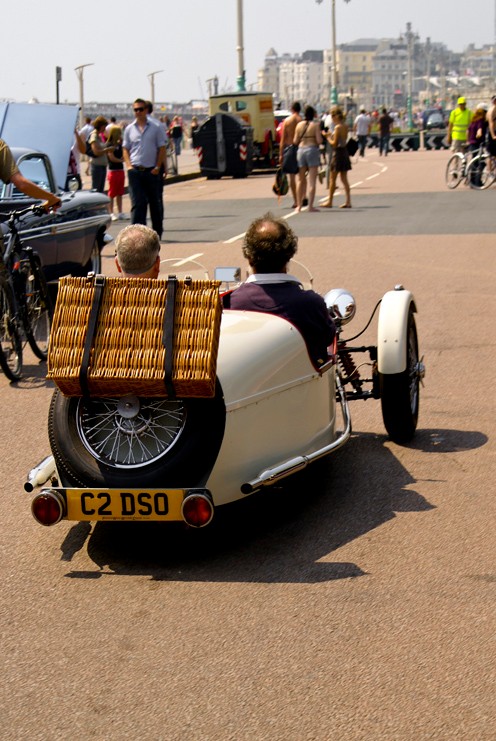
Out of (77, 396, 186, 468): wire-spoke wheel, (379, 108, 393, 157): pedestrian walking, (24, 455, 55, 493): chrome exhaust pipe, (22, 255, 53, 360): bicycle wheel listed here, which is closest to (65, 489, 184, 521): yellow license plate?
(77, 396, 186, 468): wire-spoke wheel

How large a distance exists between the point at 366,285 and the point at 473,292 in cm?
111

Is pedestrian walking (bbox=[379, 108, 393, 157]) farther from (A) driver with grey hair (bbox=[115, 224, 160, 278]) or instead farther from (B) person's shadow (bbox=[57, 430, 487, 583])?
(A) driver with grey hair (bbox=[115, 224, 160, 278])

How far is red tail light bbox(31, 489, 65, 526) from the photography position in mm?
4961

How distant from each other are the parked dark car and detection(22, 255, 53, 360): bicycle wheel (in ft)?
4.74

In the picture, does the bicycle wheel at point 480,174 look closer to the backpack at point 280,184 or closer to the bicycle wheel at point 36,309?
the backpack at point 280,184

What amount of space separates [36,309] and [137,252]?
12.9 ft

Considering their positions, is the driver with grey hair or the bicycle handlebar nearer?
the driver with grey hair

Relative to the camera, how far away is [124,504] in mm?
4953

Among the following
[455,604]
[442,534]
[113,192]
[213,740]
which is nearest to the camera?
[213,740]

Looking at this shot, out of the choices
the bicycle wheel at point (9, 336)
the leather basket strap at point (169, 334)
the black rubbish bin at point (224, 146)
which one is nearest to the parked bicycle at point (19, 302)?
the bicycle wheel at point (9, 336)

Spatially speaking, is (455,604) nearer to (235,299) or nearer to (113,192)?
(235,299)

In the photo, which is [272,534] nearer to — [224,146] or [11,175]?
[11,175]

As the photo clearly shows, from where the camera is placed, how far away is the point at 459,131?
29.3 m

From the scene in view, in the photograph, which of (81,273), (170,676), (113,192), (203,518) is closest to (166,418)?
(203,518)
